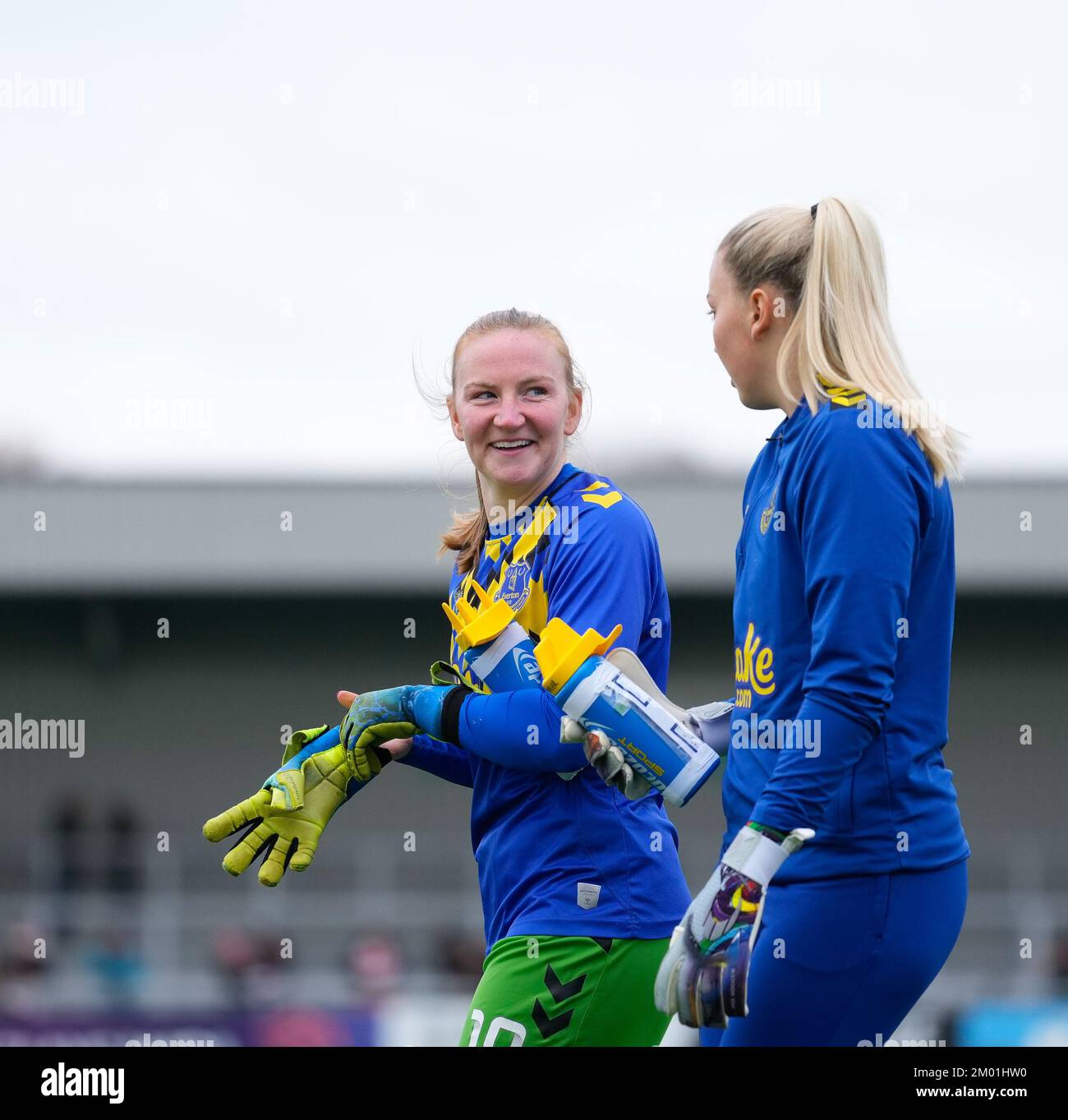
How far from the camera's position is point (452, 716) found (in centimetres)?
292

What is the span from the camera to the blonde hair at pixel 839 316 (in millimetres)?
2479

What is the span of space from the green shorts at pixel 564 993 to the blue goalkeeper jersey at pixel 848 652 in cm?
43

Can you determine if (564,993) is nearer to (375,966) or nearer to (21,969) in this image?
(375,966)

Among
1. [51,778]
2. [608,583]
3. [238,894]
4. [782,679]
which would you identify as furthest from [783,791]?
[51,778]

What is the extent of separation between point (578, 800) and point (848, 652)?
0.79 m

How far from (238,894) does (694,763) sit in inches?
394

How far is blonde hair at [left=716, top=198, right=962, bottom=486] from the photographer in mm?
2479

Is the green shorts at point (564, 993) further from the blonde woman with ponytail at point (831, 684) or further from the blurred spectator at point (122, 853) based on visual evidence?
the blurred spectator at point (122, 853)
